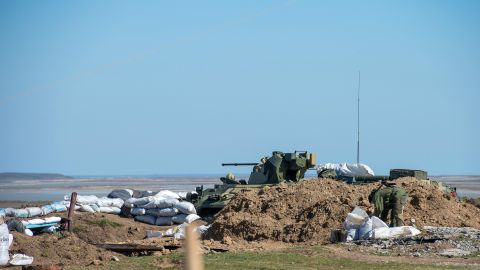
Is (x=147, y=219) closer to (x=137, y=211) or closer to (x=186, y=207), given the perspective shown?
(x=137, y=211)

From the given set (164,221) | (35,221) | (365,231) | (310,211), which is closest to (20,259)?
(35,221)

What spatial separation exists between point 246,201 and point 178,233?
2.50 m

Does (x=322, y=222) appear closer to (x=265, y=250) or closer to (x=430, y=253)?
(x=265, y=250)

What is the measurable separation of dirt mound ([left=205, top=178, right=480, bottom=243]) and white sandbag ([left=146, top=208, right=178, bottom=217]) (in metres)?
4.45

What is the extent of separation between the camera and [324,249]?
850 inches

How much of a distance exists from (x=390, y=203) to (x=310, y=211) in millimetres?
2547

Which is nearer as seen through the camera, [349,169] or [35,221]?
[35,221]

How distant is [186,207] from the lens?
104 feet

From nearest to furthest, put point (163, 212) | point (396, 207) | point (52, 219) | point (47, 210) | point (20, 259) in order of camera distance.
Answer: point (20, 259)
point (396, 207)
point (52, 219)
point (47, 210)
point (163, 212)

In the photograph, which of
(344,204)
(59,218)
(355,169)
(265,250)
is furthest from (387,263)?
(355,169)

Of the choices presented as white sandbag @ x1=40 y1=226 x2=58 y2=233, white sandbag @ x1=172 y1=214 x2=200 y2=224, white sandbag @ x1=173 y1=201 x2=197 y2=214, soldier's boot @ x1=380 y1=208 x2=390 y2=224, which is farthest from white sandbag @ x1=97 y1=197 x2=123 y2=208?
soldier's boot @ x1=380 y1=208 x2=390 y2=224

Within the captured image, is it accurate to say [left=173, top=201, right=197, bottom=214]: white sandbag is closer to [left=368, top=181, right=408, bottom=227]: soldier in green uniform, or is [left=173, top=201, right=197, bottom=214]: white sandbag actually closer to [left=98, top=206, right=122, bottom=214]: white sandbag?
[left=98, top=206, right=122, bottom=214]: white sandbag

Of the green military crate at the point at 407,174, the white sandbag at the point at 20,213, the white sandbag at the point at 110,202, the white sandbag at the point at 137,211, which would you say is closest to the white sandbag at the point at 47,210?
the white sandbag at the point at 20,213

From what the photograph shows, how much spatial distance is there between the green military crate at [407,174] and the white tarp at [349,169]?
208 inches
